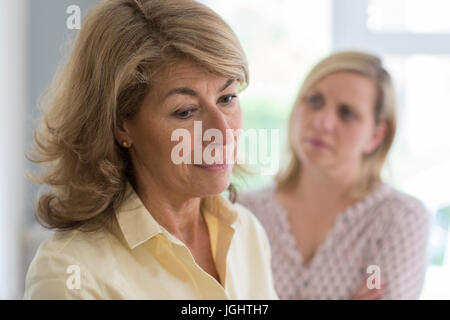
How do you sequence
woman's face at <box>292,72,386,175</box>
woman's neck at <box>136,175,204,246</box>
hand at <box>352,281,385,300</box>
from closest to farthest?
woman's neck at <box>136,175,204,246</box>, hand at <box>352,281,385,300</box>, woman's face at <box>292,72,386,175</box>

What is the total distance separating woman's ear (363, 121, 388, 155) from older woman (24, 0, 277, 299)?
1.86 ft

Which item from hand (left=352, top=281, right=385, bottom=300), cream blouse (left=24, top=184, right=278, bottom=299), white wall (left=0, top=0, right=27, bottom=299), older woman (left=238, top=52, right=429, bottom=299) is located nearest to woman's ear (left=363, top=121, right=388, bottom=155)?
older woman (left=238, top=52, right=429, bottom=299)

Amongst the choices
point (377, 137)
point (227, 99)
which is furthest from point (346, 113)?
point (227, 99)

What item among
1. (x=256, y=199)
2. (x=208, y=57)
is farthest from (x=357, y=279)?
(x=208, y=57)

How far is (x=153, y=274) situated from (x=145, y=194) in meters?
0.11

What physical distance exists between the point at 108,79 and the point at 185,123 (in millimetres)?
104

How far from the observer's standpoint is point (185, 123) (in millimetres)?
648

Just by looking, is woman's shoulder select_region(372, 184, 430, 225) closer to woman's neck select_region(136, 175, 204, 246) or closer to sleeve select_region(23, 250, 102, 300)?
woman's neck select_region(136, 175, 204, 246)

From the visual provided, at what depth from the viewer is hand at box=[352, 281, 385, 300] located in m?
0.97

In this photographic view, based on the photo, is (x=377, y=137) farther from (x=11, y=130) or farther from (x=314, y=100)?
(x=11, y=130)

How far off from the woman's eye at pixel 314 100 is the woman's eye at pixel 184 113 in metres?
0.49

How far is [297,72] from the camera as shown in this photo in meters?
1.47
